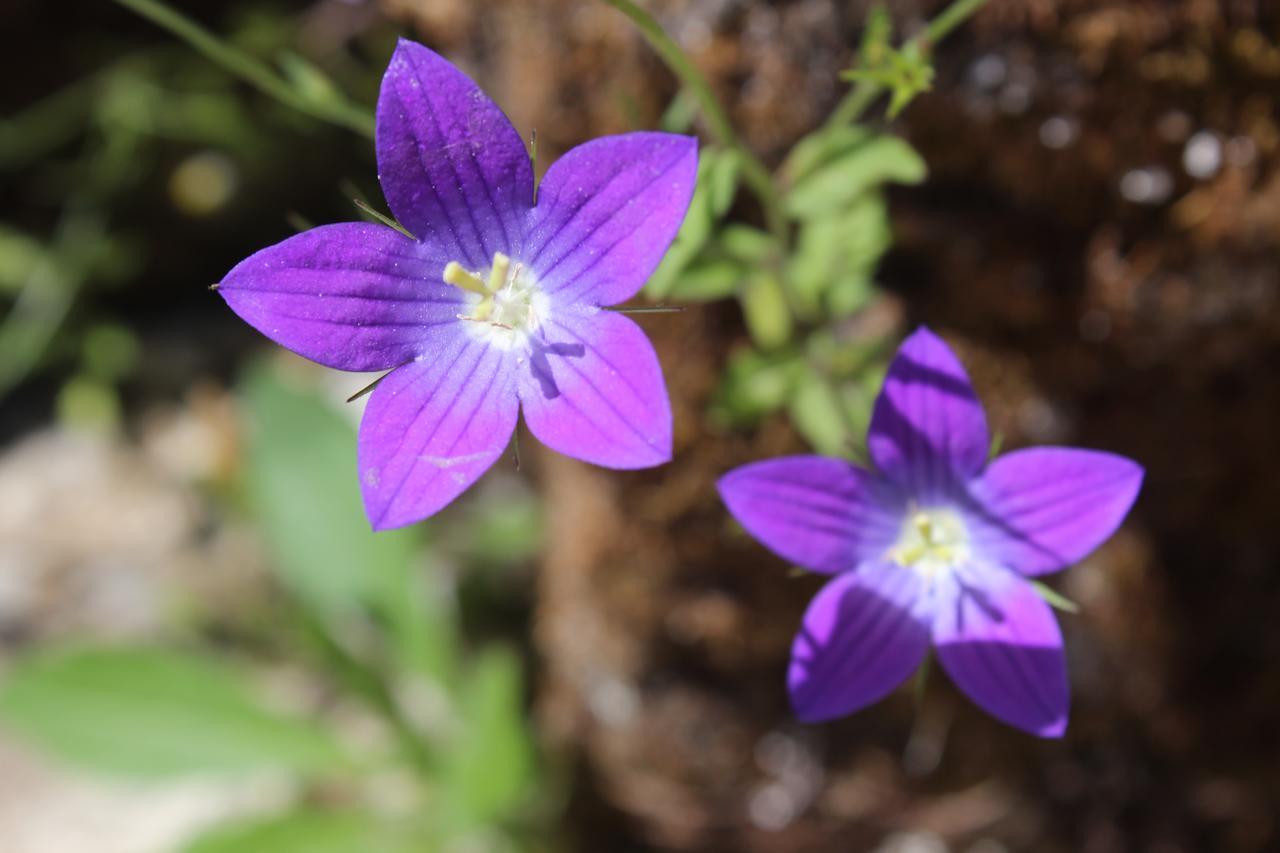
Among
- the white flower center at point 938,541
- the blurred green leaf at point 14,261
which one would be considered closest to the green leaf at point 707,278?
the white flower center at point 938,541

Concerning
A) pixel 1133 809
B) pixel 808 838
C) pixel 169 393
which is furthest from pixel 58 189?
pixel 1133 809

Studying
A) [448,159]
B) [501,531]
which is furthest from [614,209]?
[501,531]

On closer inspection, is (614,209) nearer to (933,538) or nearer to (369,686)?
(933,538)

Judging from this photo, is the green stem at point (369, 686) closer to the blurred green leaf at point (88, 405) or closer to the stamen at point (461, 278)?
the blurred green leaf at point (88, 405)

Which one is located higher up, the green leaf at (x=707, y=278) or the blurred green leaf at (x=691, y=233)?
the green leaf at (x=707, y=278)

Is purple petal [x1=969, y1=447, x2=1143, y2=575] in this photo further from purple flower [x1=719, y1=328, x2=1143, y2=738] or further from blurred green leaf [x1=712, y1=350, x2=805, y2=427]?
blurred green leaf [x1=712, y1=350, x2=805, y2=427]

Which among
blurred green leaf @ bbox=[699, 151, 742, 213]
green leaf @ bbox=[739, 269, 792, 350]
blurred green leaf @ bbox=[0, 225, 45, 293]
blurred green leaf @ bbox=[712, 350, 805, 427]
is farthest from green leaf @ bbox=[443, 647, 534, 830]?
blurred green leaf @ bbox=[0, 225, 45, 293]
